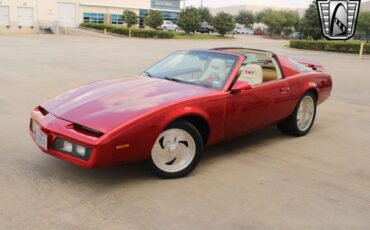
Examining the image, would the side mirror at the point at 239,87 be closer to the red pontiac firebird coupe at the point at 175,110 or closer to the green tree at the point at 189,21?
the red pontiac firebird coupe at the point at 175,110

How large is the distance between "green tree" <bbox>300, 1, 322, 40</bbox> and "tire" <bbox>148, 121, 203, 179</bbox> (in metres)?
41.7

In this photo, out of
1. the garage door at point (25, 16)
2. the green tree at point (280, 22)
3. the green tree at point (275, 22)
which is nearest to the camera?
the garage door at point (25, 16)

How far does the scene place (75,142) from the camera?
3891 mm

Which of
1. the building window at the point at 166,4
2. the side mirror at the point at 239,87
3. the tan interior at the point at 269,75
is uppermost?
the building window at the point at 166,4

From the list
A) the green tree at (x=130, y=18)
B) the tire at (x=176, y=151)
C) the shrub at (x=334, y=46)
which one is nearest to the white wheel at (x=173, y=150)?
the tire at (x=176, y=151)

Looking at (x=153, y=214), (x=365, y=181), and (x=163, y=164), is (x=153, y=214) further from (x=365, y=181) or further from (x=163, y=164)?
(x=365, y=181)

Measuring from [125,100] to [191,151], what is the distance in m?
0.86

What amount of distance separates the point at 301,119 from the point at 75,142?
3672mm

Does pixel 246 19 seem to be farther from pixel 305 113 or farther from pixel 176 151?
pixel 176 151

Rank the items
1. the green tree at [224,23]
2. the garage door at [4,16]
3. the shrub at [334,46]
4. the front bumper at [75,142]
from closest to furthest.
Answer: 1. the front bumper at [75,142]
2. the shrub at [334,46]
3. the garage door at [4,16]
4. the green tree at [224,23]

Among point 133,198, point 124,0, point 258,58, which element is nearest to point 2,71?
point 258,58

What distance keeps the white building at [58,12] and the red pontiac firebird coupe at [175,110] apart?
152ft

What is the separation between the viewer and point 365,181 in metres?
4.59

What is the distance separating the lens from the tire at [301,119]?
20.1 ft
